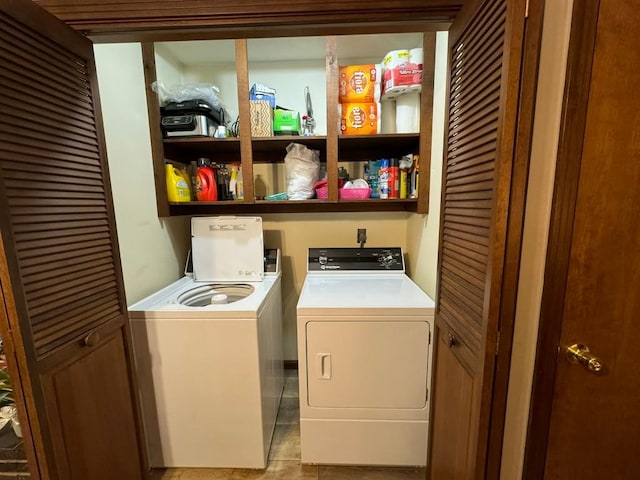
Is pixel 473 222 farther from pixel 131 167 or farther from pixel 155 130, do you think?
pixel 155 130

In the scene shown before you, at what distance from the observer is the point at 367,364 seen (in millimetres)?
1475

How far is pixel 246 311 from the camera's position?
4.62ft

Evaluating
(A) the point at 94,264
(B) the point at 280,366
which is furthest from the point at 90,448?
(B) the point at 280,366

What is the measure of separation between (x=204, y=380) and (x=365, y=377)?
34.1 inches

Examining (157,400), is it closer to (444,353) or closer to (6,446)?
(6,446)

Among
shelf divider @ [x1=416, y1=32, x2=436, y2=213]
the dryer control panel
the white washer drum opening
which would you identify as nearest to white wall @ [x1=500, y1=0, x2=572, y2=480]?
Result: shelf divider @ [x1=416, y1=32, x2=436, y2=213]

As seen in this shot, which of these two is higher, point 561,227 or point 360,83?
point 360,83

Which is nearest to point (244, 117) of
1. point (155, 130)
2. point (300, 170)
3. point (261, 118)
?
point (261, 118)

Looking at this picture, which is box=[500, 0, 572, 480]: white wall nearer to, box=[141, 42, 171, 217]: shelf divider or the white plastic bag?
the white plastic bag

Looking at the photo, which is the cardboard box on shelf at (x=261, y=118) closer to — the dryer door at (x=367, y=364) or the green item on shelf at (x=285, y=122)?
the green item on shelf at (x=285, y=122)

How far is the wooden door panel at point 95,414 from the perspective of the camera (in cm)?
91

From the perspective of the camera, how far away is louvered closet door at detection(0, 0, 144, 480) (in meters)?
0.79

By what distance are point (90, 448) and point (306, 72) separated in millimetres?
2474

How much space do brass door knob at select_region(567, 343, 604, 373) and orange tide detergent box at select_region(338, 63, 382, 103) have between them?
5.29 feet
